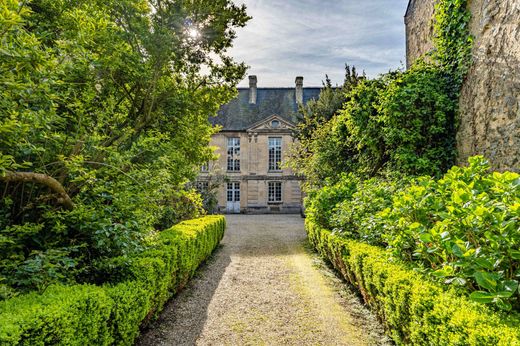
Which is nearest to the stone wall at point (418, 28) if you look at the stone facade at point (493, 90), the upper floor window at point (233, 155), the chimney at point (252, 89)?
the stone facade at point (493, 90)

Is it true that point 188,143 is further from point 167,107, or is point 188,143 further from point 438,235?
point 438,235

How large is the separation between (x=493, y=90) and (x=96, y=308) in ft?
25.1

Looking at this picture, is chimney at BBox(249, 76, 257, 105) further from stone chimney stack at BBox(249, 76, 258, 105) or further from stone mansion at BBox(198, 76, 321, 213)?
stone mansion at BBox(198, 76, 321, 213)

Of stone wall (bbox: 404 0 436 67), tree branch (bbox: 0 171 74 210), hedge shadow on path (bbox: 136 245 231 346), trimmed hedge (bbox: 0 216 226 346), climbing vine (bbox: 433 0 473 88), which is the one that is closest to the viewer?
trimmed hedge (bbox: 0 216 226 346)

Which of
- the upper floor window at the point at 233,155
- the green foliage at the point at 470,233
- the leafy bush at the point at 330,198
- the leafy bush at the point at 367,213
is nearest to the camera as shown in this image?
the green foliage at the point at 470,233

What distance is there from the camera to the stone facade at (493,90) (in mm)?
5863

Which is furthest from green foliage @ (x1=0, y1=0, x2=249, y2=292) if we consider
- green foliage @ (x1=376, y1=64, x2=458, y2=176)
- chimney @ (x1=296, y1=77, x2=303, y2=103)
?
chimney @ (x1=296, y1=77, x2=303, y2=103)

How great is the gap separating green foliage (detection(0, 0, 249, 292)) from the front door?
1550 centimetres

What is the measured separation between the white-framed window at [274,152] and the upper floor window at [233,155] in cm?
272

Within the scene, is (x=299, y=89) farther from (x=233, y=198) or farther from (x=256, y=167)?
(x=233, y=198)

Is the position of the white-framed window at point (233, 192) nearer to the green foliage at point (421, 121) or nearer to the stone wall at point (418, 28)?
the stone wall at point (418, 28)

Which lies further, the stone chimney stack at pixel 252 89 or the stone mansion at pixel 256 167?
the stone chimney stack at pixel 252 89

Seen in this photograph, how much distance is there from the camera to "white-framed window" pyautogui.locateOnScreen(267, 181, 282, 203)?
2622 centimetres

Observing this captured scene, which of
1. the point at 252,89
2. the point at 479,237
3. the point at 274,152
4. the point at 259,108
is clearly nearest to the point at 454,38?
the point at 479,237
